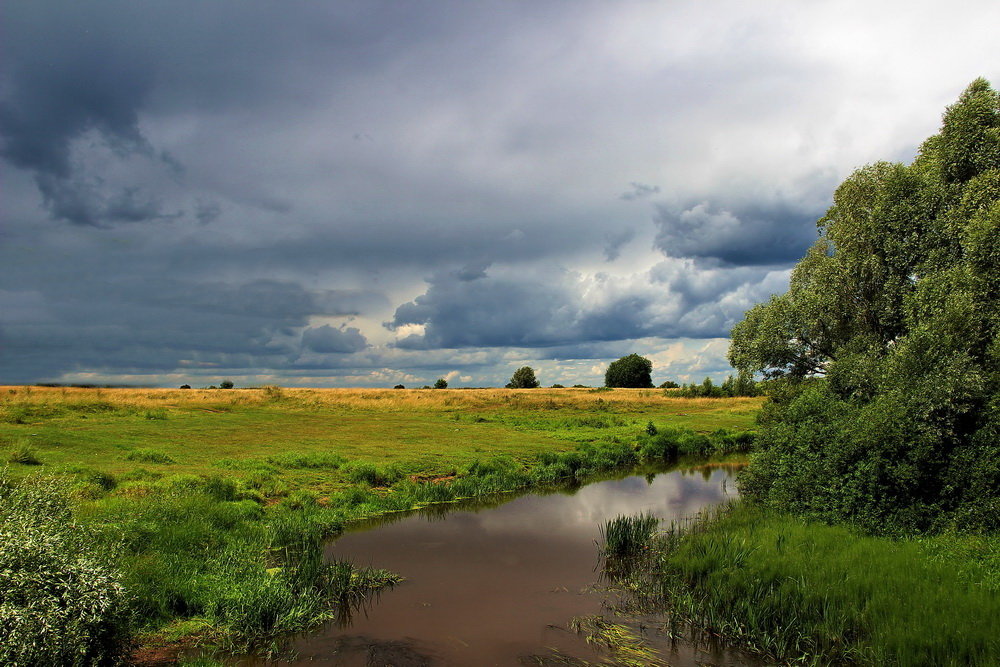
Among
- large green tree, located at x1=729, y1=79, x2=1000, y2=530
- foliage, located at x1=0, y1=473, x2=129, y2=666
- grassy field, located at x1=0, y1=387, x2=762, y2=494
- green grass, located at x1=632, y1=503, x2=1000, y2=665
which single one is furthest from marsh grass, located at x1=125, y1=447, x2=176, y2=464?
large green tree, located at x1=729, y1=79, x2=1000, y2=530

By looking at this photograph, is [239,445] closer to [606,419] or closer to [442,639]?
[442,639]

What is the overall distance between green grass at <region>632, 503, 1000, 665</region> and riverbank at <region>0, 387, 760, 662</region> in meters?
8.62

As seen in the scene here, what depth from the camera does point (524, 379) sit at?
145 m

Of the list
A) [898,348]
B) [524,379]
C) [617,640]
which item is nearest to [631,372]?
[524,379]

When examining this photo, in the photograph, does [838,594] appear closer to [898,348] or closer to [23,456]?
[898,348]

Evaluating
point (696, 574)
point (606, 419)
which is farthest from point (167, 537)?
point (606, 419)

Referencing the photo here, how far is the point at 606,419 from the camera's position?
57.9 m

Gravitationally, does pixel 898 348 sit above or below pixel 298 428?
Answer: above

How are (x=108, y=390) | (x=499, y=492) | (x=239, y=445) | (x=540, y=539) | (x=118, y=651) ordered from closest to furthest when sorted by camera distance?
(x=118, y=651) < (x=540, y=539) < (x=499, y=492) < (x=239, y=445) < (x=108, y=390)

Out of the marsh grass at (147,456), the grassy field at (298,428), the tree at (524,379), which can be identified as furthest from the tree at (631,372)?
the marsh grass at (147,456)

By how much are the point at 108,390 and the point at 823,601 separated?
243 feet

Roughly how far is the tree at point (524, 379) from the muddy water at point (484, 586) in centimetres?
11718

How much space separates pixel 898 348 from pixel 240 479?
26050 mm

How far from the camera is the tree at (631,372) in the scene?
142 m
